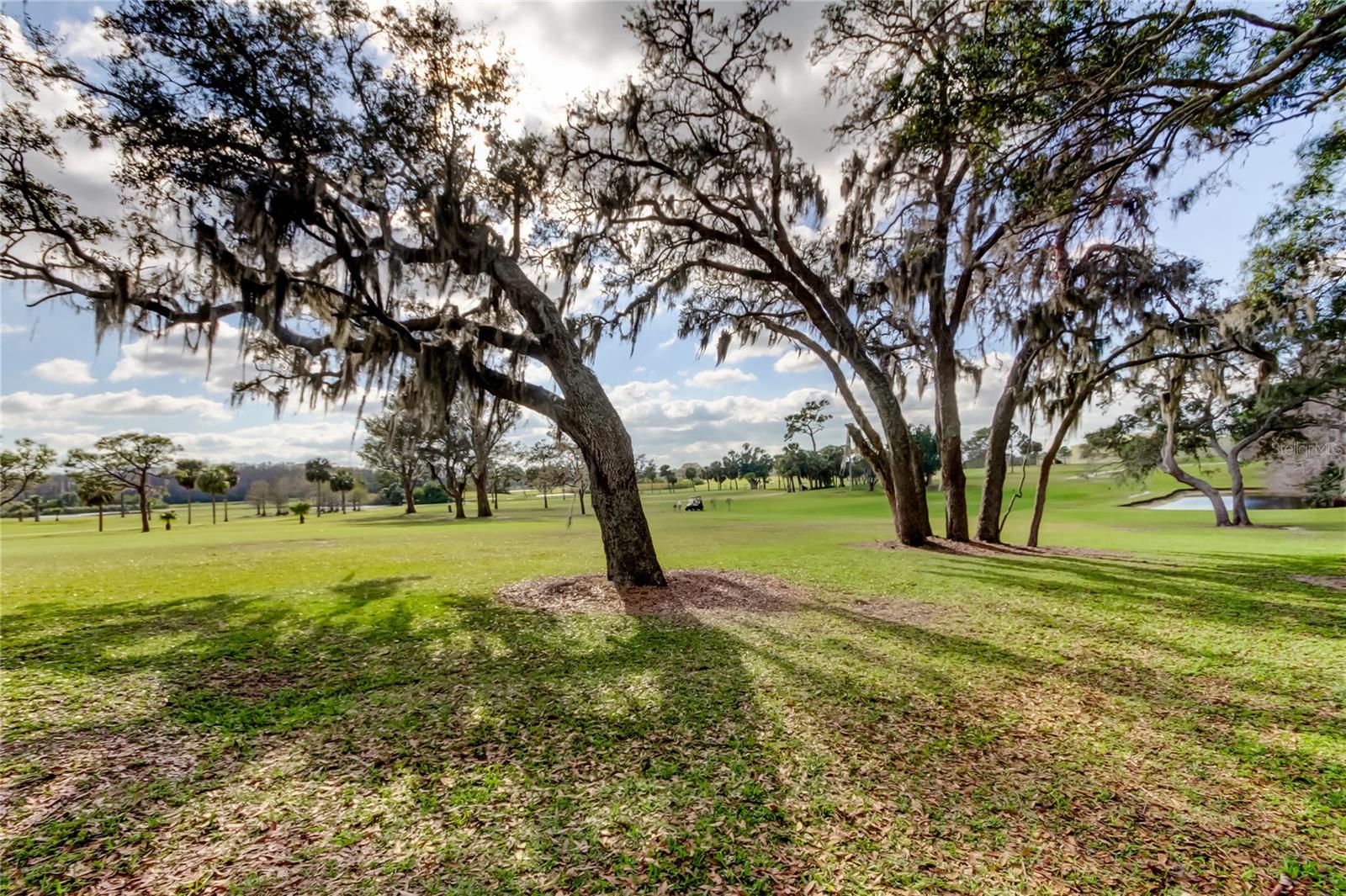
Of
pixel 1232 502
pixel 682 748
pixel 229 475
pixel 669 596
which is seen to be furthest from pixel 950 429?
pixel 229 475

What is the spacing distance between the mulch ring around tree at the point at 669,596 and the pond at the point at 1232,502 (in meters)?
28.1

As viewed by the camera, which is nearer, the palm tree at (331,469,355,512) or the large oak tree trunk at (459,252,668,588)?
the large oak tree trunk at (459,252,668,588)

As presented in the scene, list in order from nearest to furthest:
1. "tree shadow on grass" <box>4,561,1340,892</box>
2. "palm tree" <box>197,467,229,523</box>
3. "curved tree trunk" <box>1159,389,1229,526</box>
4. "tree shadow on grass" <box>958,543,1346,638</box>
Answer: "tree shadow on grass" <box>4,561,1340,892</box>
"tree shadow on grass" <box>958,543,1346,638</box>
"curved tree trunk" <box>1159,389,1229,526</box>
"palm tree" <box>197,467,229,523</box>

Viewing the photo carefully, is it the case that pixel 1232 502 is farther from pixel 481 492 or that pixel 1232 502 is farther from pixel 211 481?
pixel 211 481

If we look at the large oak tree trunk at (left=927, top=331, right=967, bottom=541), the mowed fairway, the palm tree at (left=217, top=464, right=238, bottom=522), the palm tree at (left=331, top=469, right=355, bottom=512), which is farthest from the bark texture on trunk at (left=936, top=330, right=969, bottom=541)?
the palm tree at (left=331, top=469, right=355, bottom=512)

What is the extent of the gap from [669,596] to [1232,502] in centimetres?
3096

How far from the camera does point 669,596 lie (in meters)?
7.23

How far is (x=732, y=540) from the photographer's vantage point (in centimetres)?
1540

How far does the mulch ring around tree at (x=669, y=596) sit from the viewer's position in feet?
21.4

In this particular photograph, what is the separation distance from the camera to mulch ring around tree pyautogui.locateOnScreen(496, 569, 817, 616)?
6.52 meters

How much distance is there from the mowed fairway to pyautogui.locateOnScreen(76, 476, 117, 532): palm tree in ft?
125

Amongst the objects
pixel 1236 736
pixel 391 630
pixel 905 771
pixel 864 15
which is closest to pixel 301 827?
pixel 905 771

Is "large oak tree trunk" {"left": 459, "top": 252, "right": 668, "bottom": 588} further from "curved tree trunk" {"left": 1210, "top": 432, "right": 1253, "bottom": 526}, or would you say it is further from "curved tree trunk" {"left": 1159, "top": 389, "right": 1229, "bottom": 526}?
"curved tree trunk" {"left": 1210, "top": 432, "right": 1253, "bottom": 526}

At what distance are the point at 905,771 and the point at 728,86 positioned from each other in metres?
11.3
